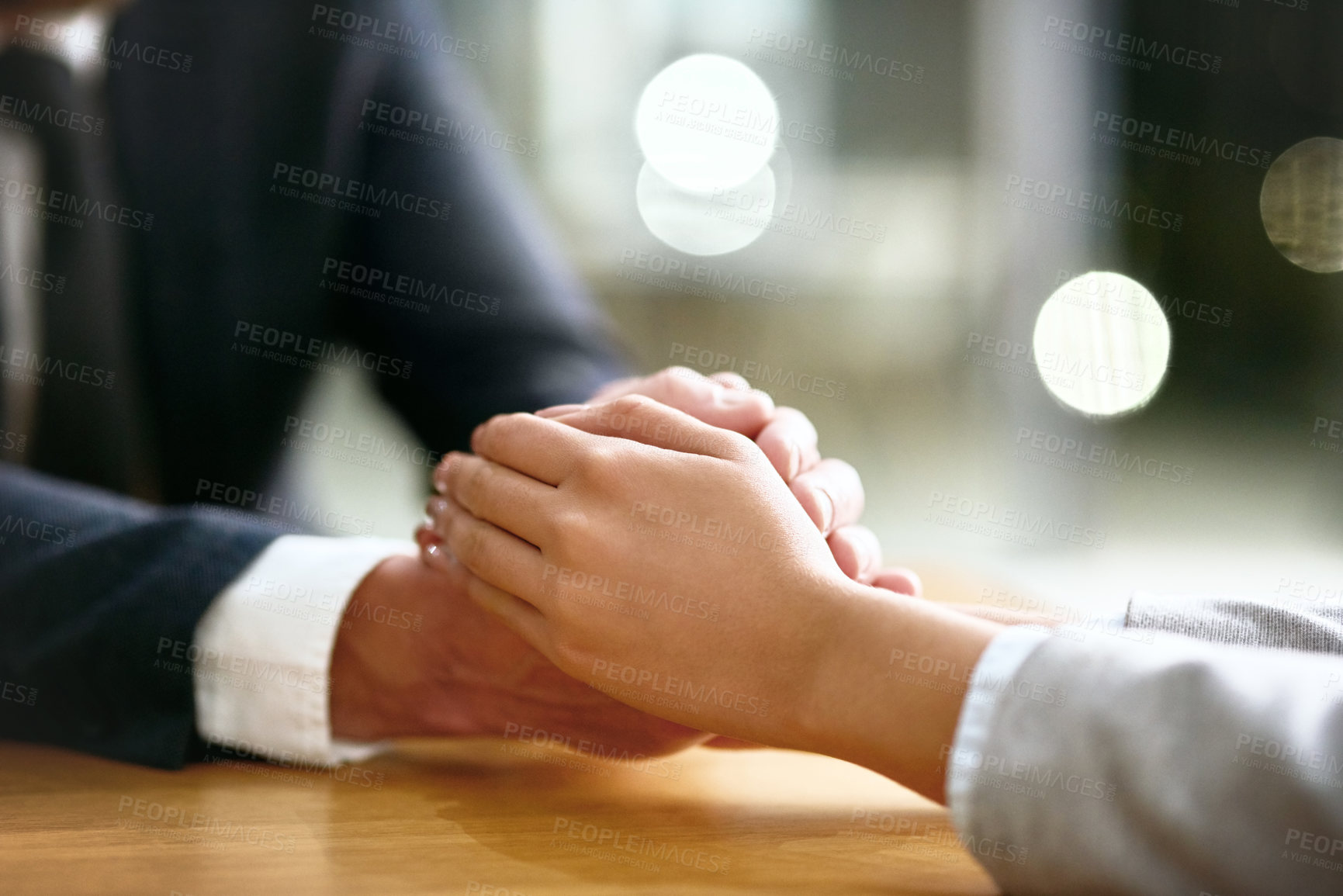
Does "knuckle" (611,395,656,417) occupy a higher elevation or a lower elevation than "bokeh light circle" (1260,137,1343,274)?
lower

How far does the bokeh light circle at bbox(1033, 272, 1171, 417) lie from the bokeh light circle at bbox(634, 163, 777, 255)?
0.93 m

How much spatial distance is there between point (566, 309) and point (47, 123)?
75 cm

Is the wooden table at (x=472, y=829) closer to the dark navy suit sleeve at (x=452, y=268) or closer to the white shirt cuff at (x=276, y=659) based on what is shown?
the white shirt cuff at (x=276, y=659)

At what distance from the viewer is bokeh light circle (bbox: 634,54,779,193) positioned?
3.05 meters

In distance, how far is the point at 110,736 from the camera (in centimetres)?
64

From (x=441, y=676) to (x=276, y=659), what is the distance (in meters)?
0.11

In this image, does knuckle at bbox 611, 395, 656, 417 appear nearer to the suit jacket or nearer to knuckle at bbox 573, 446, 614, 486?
knuckle at bbox 573, 446, 614, 486

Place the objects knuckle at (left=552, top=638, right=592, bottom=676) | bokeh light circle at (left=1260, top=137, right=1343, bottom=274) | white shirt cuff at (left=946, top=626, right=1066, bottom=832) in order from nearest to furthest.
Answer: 1. white shirt cuff at (left=946, top=626, right=1066, bottom=832)
2. knuckle at (left=552, top=638, right=592, bottom=676)
3. bokeh light circle at (left=1260, top=137, right=1343, bottom=274)

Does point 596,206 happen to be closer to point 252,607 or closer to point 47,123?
point 47,123

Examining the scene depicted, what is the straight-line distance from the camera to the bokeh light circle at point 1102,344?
2418mm

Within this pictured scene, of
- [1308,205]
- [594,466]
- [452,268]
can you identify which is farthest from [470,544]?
[1308,205]

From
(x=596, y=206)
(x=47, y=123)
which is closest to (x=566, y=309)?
(x=47, y=123)

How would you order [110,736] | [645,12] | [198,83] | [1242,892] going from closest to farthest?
[1242,892]
[110,736]
[198,83]
[645,12]

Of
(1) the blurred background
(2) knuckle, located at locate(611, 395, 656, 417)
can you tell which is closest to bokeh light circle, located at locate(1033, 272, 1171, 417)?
(1) the blurred background
